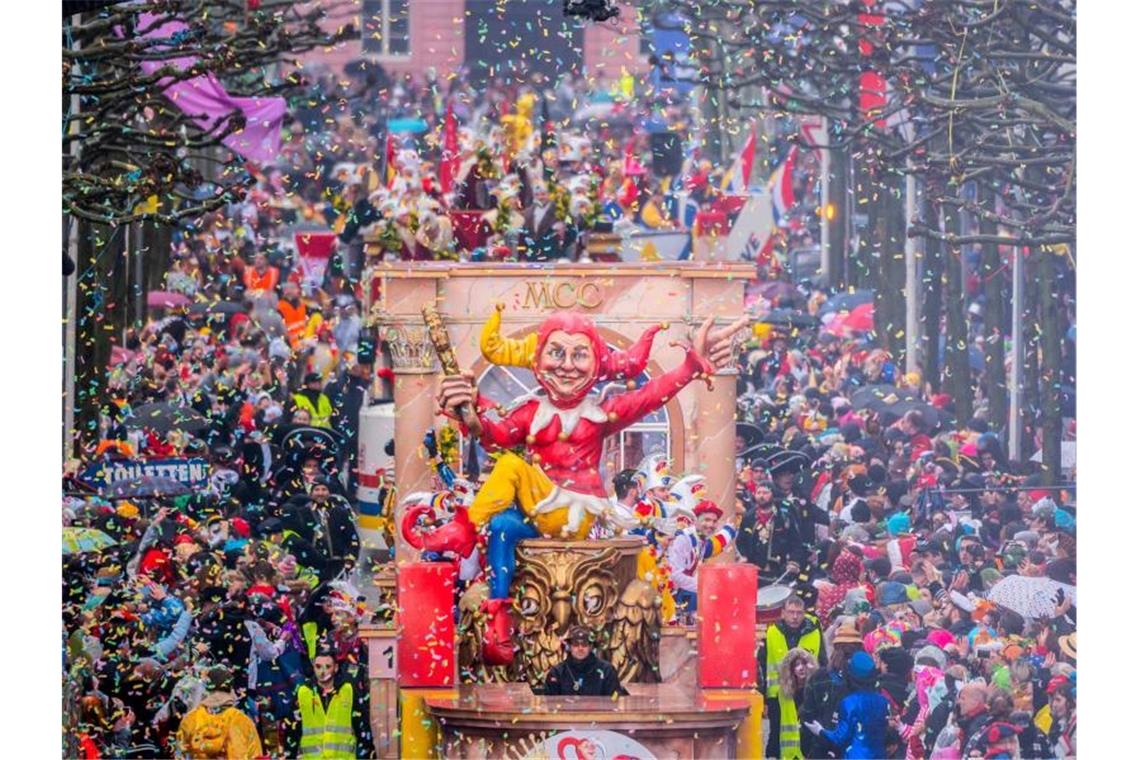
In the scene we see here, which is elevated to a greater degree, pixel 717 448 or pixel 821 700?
pixel 717 448

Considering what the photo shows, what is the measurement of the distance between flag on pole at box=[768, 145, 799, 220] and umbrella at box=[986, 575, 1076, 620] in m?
1.70

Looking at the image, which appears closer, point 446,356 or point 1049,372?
point 446,356

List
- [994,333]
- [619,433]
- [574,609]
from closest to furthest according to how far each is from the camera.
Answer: [574,609] < [619,433] < [994,333]

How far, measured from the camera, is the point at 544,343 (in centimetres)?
923

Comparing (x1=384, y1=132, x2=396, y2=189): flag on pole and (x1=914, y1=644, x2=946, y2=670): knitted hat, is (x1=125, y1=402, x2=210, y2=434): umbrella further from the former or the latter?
(x1=914, y1=644, x2=946, y2=670): knitted hat

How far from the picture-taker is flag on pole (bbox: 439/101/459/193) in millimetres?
9281

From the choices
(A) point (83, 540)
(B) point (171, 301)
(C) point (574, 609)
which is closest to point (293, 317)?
(B) point (171, 301)

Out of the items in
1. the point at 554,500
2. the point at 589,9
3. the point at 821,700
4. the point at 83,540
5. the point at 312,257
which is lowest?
the point at 821,700

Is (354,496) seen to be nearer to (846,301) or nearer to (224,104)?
(224,104)

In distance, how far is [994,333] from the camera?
9.38 metres

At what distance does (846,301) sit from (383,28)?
6.93ft

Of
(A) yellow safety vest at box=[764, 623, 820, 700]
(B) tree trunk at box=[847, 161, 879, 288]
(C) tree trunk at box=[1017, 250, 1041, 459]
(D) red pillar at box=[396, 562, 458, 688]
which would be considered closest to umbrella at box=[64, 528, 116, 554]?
(D) red pillar at box=[396, 562, 458, 688]

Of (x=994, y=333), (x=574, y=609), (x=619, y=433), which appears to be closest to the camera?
(x=574, y=609)
